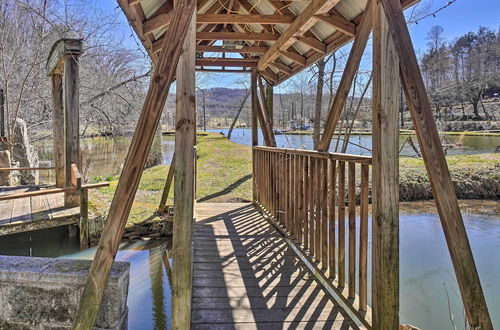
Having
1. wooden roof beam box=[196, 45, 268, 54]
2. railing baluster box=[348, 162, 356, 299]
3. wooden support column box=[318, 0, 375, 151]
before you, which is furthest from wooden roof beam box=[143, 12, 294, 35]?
railing baluster box=[348, 162, 356, 299]

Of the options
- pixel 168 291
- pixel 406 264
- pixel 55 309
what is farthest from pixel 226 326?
pixel 406 264

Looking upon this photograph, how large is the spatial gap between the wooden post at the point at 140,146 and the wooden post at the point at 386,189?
119 cm

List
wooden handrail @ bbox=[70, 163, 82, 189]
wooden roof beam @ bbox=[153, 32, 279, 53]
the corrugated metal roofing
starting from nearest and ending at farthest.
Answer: the corrugated metal roofing → wooden roof beam @ bbox=[153, 32, 279, 53] → wooden handrail @ bbox=[70, 163, 82, 189]

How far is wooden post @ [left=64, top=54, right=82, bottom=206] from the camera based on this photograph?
5066 mm

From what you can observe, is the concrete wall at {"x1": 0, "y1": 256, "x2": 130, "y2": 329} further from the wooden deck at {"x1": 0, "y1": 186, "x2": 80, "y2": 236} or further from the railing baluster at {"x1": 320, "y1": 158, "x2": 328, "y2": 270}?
the wooden deck at {"x1": 0, "y1": 186, "x2": 80, "y2": 236}

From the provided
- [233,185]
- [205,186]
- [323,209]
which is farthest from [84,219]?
[233,185]

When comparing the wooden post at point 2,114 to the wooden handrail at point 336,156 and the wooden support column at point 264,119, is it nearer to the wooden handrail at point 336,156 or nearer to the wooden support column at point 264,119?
the wooden support column at point 264,119

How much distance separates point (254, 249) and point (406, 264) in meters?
2.63

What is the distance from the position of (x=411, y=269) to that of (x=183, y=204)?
4220mm

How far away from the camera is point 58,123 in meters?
5.76

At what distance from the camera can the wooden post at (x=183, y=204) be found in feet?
6.60

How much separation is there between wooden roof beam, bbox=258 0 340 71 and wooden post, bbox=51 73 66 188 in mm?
3614

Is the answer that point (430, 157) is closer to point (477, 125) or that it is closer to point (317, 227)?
point (317, 227)

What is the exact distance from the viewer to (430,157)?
74.1 inches
